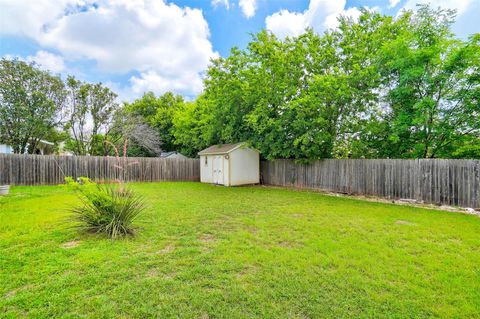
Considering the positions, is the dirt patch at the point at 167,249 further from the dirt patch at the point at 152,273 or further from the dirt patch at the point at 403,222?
the dirt patch at the point at 403,222

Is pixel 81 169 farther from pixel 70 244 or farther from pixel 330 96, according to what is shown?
pixel 330 96

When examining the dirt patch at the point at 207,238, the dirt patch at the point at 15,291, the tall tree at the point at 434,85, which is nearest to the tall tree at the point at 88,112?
the dirt patch at the point at 207,238

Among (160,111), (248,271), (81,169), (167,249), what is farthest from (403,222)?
(160,111)

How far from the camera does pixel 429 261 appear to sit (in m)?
3.02

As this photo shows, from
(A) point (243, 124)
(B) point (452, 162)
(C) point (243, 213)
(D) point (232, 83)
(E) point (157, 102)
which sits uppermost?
(E) point (157, 102)

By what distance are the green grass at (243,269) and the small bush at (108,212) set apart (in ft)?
0.74

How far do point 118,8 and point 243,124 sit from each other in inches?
295

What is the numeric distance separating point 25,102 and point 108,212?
1442 cm

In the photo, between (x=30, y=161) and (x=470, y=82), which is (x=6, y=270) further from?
(x=470, y=82)

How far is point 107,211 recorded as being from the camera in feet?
13.1

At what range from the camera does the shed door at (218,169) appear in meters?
12.2

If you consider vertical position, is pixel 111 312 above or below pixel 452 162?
below

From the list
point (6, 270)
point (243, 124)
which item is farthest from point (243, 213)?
point (243, 124)

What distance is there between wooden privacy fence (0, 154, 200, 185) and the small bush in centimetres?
368
